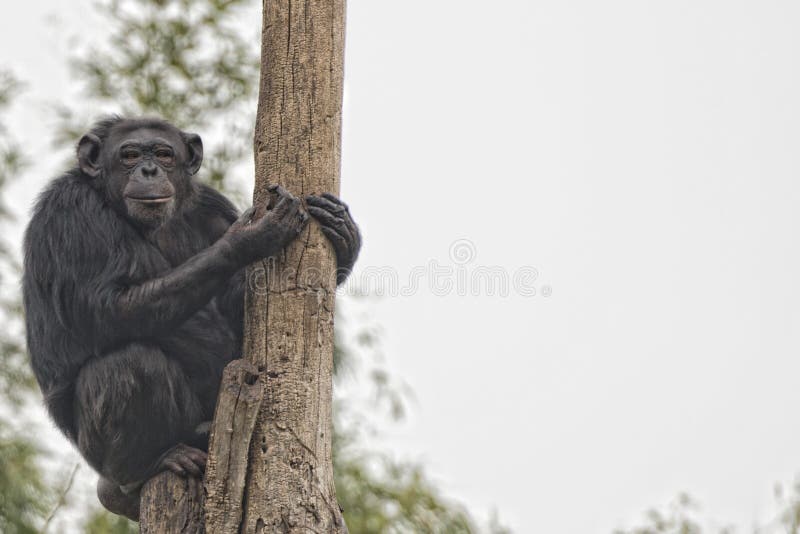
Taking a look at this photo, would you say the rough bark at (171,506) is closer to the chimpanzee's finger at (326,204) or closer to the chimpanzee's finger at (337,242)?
the chimpanzee's finger at (337,242)

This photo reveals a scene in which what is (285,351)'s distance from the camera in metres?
4.82

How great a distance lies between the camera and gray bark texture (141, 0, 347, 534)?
184 inches

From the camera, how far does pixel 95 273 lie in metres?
5.54

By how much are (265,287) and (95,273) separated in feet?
3.50

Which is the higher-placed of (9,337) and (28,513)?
(9,337)

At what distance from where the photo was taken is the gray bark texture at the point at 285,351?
4.67 m

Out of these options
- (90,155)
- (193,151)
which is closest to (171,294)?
(90,155)

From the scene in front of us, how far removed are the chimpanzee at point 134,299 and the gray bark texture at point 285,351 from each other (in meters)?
0.14

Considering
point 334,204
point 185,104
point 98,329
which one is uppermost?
point 185,104

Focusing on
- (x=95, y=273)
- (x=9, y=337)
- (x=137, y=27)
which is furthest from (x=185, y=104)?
(x=95, y=273)

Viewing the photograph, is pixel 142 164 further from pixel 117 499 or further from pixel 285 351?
pixel 117 499

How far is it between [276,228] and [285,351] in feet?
1.77

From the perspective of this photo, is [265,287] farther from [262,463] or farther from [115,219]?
[115,219]

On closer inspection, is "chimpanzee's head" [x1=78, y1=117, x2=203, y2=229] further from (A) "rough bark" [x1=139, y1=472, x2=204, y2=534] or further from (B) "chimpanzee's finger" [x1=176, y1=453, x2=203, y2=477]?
(A) "rough bark" [x1=139, y1=472, x2=204, y2=534]
